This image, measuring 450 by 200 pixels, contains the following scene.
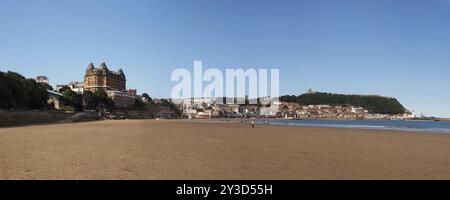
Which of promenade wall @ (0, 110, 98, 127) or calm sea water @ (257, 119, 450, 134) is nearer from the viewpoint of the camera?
promenade wall @ (0, 110, 98, 127)

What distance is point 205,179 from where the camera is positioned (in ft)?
33.1

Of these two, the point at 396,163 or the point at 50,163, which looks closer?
the point at 50,163

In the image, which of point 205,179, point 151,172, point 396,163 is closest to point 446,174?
point 396,163

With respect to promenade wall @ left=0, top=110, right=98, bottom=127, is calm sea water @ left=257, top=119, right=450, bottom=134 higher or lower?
lower

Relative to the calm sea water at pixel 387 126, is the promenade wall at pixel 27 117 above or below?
above

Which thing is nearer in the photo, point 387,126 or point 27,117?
point 27,117

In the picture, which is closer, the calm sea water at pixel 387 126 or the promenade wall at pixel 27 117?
the promenade wall at pixel 27 117

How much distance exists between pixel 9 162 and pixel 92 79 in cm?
19056

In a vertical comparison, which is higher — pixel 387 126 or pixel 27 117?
pixel 27 117
